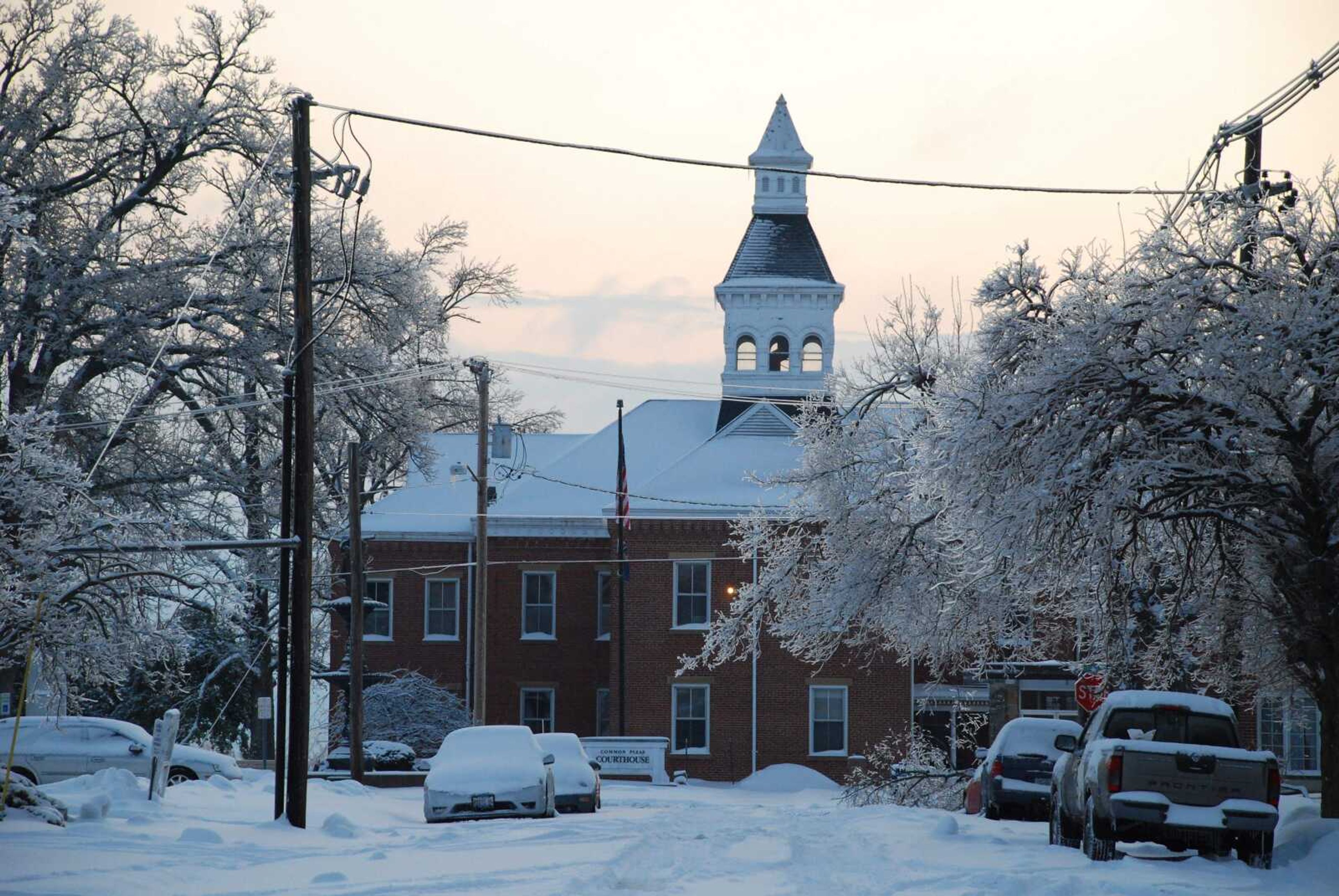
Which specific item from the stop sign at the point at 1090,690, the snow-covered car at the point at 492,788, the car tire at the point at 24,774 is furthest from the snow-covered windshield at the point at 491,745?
the stop sign at the point at 1090,690

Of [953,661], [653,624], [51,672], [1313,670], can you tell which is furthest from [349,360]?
[1313,670]

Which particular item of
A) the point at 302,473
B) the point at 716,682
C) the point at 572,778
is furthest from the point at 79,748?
the point at 716,682

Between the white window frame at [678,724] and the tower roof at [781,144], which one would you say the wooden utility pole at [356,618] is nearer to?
the white window frame at [678,724]

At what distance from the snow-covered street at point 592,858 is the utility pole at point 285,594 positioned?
0.69 meters

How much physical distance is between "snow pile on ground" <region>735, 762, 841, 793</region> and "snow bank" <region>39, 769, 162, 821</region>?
2110 cm

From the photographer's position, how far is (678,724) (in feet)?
148

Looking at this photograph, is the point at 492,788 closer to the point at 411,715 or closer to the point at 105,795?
the point at 105,795

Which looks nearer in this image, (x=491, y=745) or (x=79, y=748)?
(x=491, y=745)

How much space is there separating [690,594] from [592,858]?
99.3 ft

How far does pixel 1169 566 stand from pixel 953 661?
9920 mm

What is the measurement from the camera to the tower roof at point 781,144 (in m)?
54.0

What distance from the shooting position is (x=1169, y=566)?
21.2m

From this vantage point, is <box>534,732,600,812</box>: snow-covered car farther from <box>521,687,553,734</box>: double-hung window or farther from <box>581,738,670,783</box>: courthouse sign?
<box>521,687,553,734</box>: double-hung window

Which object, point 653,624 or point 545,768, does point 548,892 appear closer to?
point 545,768
